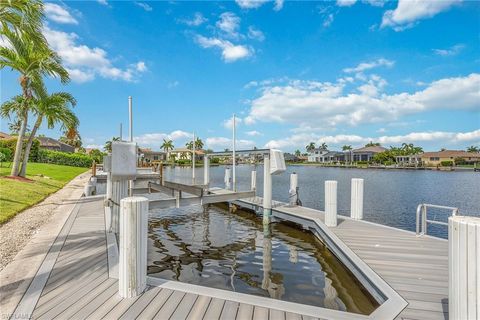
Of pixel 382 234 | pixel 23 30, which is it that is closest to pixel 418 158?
pixel 382 234

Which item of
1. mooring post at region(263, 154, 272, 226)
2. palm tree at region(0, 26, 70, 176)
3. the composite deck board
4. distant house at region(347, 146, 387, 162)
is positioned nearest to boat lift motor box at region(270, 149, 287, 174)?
mooring post at region(263, 154, 272, 226)

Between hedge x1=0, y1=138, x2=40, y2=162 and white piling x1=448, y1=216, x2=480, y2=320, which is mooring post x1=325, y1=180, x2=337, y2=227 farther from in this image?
hedge x1=0, y1=138, x2=40, y2=162

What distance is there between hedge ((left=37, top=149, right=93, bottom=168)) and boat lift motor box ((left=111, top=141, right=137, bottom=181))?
42211 millimetres

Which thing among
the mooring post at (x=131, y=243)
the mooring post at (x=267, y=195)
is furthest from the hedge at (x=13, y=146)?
the mooring post at (x=131, y=243)

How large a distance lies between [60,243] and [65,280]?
246 cm

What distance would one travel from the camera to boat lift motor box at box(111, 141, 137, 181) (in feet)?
20.1

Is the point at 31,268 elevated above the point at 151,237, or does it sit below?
above

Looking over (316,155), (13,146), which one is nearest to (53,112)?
(13,146)

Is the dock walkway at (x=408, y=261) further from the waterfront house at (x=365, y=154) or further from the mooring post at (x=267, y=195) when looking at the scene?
the waterfront house at (x=365, y=154)

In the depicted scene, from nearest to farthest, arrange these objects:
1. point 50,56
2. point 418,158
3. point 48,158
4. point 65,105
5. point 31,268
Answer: point 31,268, point 50,56, point 65,105, point 48,158, point 418,158

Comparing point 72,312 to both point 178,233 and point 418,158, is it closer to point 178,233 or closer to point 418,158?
point 178,233

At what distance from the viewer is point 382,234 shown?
7.27 metres

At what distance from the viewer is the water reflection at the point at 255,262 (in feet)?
17.4

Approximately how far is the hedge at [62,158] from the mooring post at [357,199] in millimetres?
44549
